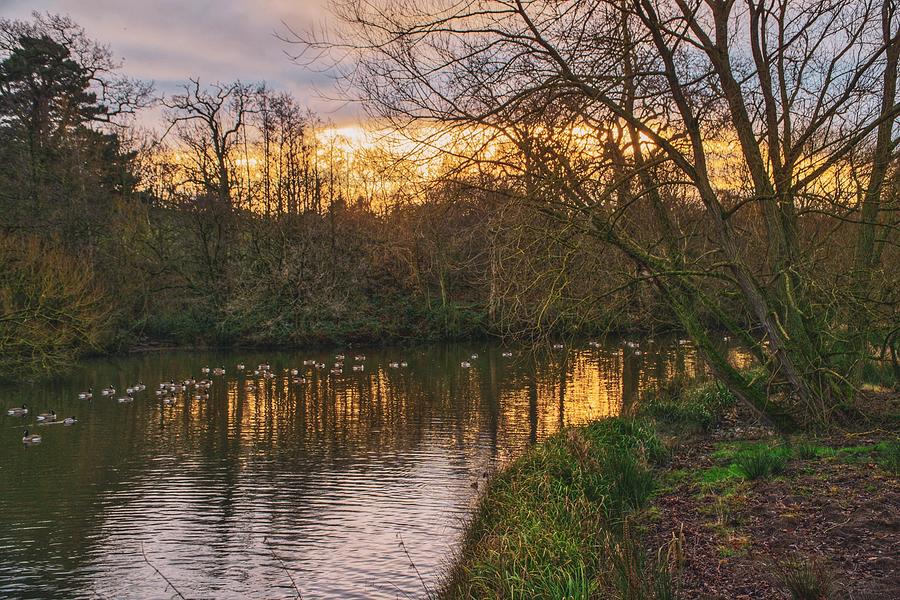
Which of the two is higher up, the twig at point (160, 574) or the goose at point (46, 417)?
the goose at point (46, 417)

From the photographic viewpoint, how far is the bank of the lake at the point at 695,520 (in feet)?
17.3

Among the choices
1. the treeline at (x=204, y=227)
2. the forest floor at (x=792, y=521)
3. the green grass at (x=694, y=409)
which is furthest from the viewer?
the treeline at (x=204, y=227)

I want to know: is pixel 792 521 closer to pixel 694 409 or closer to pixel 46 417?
pixel 694 409

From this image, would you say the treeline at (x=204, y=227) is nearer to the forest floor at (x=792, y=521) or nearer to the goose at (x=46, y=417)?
the goose at (x=46, y=417)

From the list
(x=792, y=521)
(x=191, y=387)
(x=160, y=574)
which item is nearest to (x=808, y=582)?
(x=792, y=521)

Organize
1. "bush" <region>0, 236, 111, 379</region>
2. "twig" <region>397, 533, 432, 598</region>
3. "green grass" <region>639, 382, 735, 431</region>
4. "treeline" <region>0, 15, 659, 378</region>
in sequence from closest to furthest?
"twig" <region>397, 533, 432, 598</region>
"green grass" <region>639, 382, 735, 431</region>
"bush" <region>0, 236, 111, 379</region>
"treeline" <region>0, 15, 659, 378</region>

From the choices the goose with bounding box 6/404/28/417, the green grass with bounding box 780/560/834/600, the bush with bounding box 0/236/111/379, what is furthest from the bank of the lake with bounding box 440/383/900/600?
the bush with bounding box 0/236/111/379

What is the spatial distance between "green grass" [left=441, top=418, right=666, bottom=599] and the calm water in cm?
112

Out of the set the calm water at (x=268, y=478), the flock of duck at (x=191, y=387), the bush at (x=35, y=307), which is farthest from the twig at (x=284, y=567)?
the bush at (x=35, y=307)

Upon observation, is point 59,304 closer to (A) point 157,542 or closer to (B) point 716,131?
(A) point 157,542

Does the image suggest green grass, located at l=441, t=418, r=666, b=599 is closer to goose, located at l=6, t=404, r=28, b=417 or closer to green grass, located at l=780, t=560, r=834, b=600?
green grass, located at l=780, t=560, r=834, b=600

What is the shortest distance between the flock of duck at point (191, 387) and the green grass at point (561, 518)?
3774 mm

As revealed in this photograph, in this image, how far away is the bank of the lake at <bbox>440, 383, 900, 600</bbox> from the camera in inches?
208

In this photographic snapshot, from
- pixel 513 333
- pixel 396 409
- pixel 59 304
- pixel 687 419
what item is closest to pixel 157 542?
pixel 513 333
